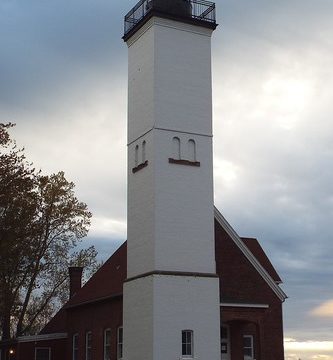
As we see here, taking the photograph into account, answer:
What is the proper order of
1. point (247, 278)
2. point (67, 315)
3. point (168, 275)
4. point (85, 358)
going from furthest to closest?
point (67, 315)
point (85, 358)
point (247, 278)
point (168, 275)

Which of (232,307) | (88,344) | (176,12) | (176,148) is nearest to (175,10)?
A: (176,12)

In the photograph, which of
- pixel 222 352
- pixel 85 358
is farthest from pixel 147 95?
pixel 85 358

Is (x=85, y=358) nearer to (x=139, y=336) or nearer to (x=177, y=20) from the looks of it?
(x=139, y=336)

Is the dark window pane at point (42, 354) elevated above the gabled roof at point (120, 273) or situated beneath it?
situated beneath

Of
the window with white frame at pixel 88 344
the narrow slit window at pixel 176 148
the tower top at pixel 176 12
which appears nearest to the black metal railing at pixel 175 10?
the tower top at pixel 176 12

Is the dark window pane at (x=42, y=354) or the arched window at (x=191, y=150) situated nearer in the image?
the arched window at (x=191, y=150)

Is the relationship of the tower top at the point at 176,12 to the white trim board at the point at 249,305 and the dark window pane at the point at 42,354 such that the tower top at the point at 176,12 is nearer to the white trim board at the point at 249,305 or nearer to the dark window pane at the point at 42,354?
the white trim board at the point at 249,305

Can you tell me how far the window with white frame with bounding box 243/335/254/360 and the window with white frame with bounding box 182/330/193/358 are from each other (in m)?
4.85

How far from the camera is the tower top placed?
32.0 metres

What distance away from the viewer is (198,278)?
98.7 ft

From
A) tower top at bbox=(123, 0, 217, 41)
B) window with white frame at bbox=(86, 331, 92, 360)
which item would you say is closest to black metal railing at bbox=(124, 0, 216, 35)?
tower top at bbox=(123, 0, 217, 41)

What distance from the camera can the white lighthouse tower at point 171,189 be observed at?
29406 mm

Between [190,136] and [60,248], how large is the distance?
16585mm

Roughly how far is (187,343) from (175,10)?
46.6 ft
